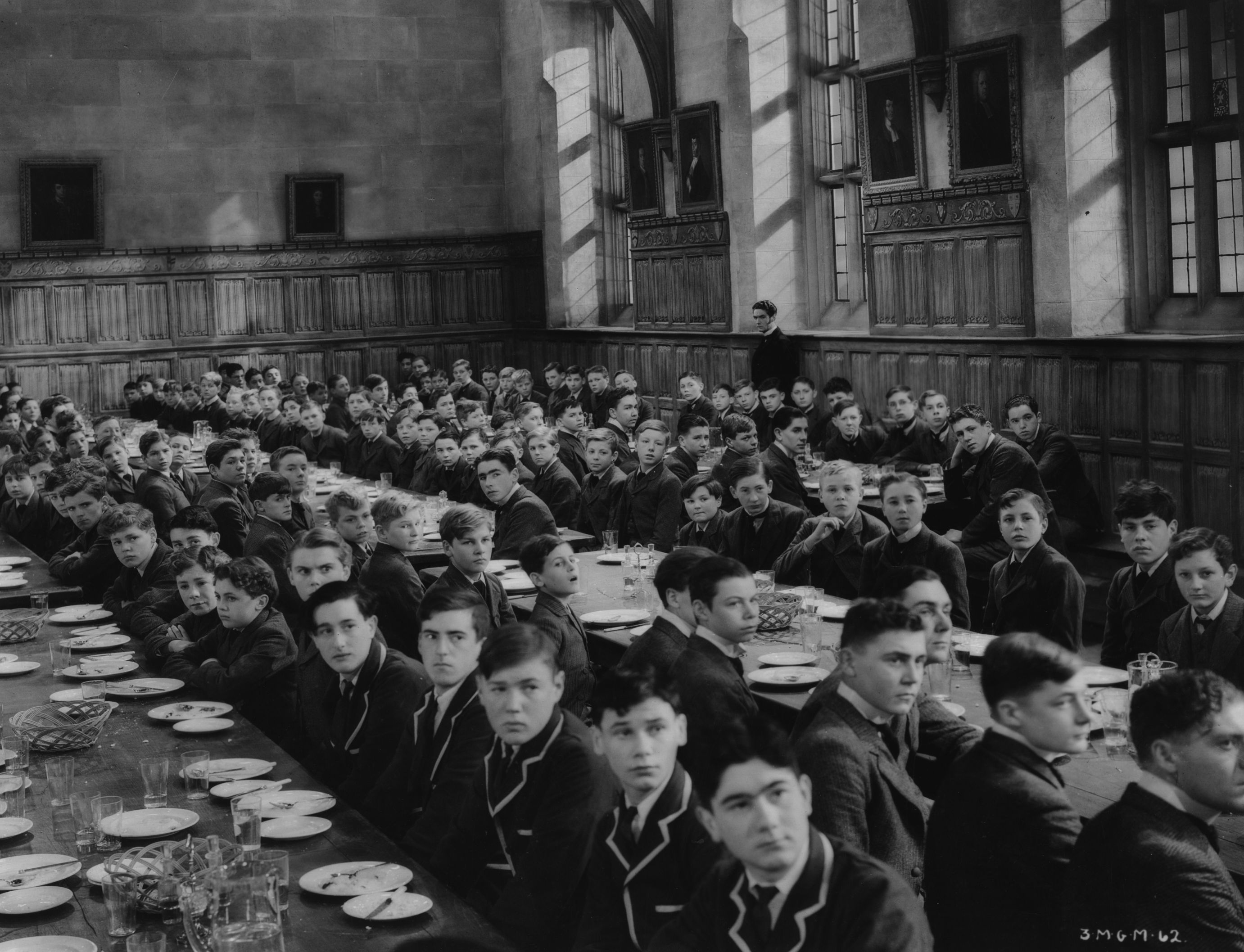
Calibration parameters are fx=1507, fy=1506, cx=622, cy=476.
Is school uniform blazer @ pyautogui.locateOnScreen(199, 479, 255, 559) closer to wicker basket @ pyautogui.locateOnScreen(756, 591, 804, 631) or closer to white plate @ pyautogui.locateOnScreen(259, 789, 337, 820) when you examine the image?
wicker basket @ pyautogui.locateOnScreen(756, 591, 804, 631)

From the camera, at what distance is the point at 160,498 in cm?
951

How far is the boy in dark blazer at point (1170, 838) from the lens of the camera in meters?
2.95

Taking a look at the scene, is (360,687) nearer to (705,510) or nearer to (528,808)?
(528,808)

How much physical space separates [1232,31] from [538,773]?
8.74 metres

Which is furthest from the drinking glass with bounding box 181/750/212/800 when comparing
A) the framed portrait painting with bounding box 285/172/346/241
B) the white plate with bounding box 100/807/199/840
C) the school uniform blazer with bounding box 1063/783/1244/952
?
the framed portrait painting with bounding box 285/172/346/241

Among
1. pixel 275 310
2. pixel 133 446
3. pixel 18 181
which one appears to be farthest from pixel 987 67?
pixel 18 181

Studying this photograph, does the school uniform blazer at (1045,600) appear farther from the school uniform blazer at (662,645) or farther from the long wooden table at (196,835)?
the long wooden table at (196,835)

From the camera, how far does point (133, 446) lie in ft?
46.2

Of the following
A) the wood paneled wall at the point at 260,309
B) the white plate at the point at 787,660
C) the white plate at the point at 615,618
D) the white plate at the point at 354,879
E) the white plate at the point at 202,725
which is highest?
the wood paneled wall at the point at 260,309

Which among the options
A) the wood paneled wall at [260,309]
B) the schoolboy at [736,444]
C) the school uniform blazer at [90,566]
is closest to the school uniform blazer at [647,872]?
the school uniform blazer at [90,566]

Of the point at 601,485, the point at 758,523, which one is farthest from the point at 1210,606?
the point at 601,485

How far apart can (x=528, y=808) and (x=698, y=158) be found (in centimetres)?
1301

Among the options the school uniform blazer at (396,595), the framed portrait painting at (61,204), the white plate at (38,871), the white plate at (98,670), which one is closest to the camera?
the white plate at (38,871)

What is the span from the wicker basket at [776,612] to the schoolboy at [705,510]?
5.00ft
